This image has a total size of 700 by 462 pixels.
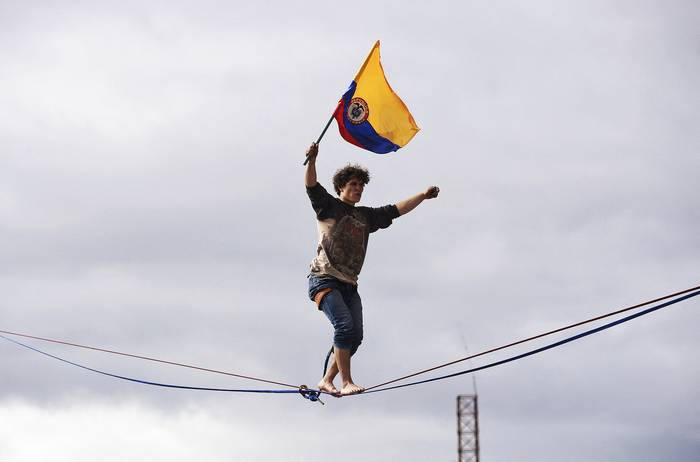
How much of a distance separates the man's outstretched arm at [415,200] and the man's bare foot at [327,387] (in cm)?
233

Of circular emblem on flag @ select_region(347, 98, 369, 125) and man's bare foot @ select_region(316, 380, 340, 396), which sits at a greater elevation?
circular emblem on flag @ select_region(347, 98, 369, 125)

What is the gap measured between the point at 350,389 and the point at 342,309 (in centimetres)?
95

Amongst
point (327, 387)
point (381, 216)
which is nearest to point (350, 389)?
point (327, 387)

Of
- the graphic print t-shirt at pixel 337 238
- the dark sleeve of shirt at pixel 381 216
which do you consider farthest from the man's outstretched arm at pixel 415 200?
the graphic print t-shirt at pixel 337 238

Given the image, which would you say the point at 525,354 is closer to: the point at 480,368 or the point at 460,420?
the point at 480,368

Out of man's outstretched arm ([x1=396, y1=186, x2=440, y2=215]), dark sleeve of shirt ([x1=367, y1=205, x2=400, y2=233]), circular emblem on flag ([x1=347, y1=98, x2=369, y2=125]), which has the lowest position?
dark sleeve of shirt ([x1=367, y1=205, x2=400, y2=233])

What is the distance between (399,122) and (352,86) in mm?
784

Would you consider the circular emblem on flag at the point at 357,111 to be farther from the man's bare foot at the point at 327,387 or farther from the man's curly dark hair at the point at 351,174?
the man's bare foot at the point at 327,387

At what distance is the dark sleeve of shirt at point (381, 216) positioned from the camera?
14719 millimetres

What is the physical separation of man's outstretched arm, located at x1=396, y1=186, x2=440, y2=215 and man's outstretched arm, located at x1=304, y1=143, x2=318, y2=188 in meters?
1.39

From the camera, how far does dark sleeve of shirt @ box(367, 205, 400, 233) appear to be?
14719 mm

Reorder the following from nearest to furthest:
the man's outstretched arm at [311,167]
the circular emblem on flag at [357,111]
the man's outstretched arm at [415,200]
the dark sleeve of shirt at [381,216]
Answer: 1. the man's outstretched arm at [311,167]
2. the dark sleeve of shirt at [381,216]
3. the man's outstretched arm at [415,200]
4. the circular emblem on flag at [357,111]

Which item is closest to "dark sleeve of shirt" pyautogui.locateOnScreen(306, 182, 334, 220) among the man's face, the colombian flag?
the man's face

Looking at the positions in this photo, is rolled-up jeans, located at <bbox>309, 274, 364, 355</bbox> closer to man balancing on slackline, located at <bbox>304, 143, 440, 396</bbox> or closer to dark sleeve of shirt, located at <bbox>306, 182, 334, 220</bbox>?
man balancing on slackline, located at <bbox>304, 143, 440, 396</bbox>
